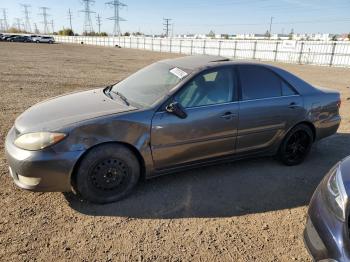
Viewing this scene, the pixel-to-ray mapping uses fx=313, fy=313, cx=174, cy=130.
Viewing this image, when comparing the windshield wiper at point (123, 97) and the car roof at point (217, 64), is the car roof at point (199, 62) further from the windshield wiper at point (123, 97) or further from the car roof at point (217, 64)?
the windshield wiper at point (123, 97)

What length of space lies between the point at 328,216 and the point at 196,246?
114cm

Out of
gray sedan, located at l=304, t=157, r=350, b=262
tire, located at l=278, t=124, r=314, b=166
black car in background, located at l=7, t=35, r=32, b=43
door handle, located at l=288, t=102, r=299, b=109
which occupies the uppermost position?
door handle, located at l=288, t=102, r=299, b=109

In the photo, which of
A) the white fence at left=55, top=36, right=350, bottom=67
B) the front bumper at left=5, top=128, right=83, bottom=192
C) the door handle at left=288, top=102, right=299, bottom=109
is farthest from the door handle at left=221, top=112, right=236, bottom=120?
the white fence at left=55, top=36, right=350, bottom=67

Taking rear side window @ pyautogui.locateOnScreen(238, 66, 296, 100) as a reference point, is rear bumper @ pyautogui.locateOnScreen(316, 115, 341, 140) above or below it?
below

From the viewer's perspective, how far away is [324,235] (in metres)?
2.21

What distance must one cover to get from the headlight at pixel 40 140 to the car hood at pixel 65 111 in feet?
0.24

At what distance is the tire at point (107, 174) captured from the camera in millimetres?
3189

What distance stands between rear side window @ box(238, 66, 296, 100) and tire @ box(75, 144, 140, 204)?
5.51ft

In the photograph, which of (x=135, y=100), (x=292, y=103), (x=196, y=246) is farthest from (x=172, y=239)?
(x=292, y=103)

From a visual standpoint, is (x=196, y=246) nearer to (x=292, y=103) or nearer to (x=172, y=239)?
(x=172, y=239)

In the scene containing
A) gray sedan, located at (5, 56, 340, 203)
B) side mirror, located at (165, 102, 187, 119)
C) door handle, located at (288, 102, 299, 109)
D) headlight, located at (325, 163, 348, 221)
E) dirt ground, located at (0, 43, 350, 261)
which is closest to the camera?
headlight, located at (325, 163, 348, 221)

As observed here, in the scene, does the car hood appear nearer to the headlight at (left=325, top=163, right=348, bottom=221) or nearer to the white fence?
the headlight at (left=325, top=163, right=348, bottom=221)

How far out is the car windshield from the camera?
12.0 feet

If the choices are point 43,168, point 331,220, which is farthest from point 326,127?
point 43,168
